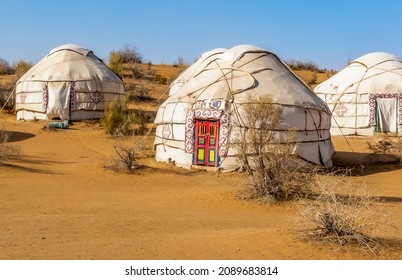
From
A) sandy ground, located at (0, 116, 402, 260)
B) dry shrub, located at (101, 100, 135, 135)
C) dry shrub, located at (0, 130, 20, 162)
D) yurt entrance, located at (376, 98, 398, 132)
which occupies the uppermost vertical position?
yurt entrance, located at (376, 98, 398, 132)

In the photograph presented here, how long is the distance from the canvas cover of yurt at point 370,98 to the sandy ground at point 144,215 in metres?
5.73

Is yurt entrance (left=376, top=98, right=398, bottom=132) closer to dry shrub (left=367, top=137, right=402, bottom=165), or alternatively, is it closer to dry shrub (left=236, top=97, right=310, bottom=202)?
dry shrub (left=367, top=137, right=402, bottom=165)

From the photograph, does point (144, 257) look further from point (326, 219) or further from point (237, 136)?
point (237, 136)

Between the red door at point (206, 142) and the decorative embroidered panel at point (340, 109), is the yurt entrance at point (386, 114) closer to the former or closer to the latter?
the decorative embroidered panel at point (340, 109)

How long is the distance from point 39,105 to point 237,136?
11.7 metres

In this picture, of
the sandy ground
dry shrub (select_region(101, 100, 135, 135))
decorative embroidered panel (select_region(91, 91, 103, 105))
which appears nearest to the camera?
the sandy ground

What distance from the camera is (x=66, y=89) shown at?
19875 mm

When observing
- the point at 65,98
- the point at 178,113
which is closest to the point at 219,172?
the point at 178,113

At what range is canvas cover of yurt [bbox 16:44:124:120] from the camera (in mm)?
19875

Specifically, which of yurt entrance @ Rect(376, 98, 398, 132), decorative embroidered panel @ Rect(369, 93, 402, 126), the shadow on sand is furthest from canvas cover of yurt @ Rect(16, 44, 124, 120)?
yurt entrance @ Rect(376, 98, 398, 132)

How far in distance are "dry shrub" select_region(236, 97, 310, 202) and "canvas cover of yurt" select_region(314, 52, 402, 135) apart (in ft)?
35.1

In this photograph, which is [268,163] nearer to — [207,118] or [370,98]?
[207,118]

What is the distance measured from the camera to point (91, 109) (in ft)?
67.4

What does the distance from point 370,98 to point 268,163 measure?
1157cm
